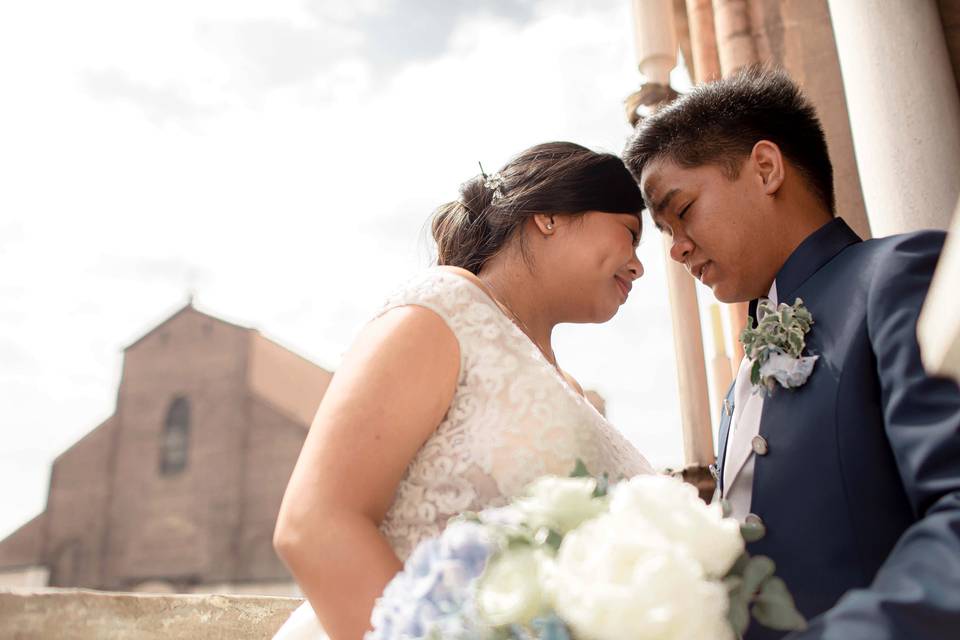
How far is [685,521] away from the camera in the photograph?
965 mm

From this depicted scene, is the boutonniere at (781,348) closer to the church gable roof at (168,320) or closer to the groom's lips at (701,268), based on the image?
the groom's lips at (701,268)

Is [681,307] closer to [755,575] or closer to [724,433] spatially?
[724,433]

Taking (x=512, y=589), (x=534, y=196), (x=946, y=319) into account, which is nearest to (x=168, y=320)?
(x=534, y=196)

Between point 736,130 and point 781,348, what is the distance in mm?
744

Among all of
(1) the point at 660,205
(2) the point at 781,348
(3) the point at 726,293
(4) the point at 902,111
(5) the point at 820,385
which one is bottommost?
(5) the point at 820,385

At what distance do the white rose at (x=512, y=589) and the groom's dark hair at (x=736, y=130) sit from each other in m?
1.56

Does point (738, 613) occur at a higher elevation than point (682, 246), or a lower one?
lower

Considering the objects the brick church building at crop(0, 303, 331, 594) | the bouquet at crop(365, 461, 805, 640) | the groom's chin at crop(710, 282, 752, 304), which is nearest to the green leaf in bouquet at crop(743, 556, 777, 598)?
the bouquet at crop(365, 461, 805, 640)

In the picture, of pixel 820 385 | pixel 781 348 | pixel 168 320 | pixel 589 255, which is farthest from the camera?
pixel 168 320

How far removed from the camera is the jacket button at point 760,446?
1.80 meters

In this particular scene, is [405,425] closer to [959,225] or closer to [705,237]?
[705,237]

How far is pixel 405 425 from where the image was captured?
1729 mm

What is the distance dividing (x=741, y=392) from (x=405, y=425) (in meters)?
1.00

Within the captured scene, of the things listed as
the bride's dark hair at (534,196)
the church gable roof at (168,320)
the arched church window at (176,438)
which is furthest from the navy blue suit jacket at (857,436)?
the church gable roof at (168,320)
